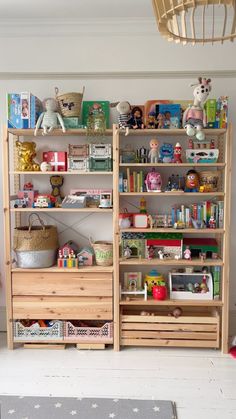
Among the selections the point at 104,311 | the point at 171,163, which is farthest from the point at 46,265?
the point at 171,163

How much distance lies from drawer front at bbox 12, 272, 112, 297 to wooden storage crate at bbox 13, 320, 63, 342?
0.25m

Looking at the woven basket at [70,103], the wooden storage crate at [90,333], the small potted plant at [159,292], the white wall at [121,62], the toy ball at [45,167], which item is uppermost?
the white wall at [121,62]

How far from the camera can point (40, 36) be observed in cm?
288

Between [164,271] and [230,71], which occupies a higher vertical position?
[230,71]

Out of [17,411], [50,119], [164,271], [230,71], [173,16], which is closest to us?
[173,16]

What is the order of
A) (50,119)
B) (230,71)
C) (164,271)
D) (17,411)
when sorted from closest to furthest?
(17,411) < (50,119) < (230,71) < (164,271)

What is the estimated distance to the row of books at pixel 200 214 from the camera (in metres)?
2.72

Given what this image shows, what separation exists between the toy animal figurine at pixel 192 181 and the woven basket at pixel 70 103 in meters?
0.93

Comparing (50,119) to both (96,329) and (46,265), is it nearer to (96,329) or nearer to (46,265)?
(46,265)

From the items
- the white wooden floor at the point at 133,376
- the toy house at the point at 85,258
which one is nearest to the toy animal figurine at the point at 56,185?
the toy house at the point at 85,258

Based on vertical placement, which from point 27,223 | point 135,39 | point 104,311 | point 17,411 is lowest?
point 17,411

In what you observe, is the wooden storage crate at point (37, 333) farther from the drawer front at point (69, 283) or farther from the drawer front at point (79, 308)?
the drawer front at point (69, 283)

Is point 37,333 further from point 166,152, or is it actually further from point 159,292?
point 166,152

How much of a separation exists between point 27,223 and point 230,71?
→ 2.01 meters
